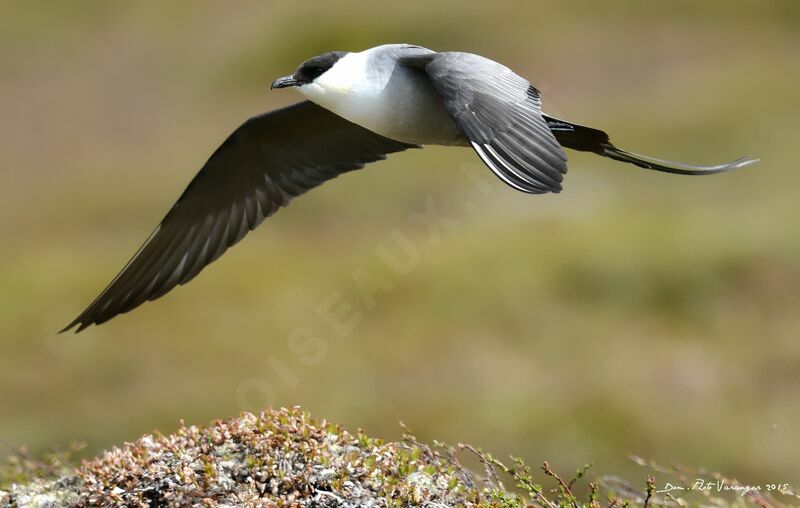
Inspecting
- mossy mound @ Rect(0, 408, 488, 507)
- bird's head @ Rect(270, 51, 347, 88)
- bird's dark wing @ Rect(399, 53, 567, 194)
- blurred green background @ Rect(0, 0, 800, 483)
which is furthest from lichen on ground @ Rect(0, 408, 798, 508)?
blurred green background @ Rect(0, 0, 800, 483)

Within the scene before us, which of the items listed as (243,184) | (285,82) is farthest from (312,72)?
(243,184)

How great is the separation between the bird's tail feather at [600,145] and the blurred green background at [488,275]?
12.2 ft

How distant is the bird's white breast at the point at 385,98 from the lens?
6.43 m

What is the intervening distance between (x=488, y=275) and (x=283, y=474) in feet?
31.7

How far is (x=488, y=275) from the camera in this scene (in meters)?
14.7

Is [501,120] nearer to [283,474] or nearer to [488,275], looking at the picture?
[283,474]

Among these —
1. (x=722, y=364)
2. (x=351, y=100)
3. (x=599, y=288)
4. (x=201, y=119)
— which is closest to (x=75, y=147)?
(x=201, y=119)

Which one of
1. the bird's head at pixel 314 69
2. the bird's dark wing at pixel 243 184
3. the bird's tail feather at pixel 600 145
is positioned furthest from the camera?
the bird's dark wing at pixel 243 184

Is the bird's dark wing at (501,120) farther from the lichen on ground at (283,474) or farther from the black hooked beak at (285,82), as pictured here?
the lichen on ground at (283,474)

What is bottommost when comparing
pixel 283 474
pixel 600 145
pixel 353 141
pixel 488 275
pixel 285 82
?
pixel 283 474

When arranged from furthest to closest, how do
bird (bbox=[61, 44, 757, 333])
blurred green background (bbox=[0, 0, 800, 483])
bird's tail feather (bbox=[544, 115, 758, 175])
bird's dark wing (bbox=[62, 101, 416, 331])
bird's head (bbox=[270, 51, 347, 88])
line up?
blurred green background (bbox=[0, 0, 800, 483]) → bird's dark wing (bbox=[62, 101, 416, 331]) → bird's head (bbox=[270, 51, 347, 88]) → bird's tail feather (bbox=[544, 115, 758, 175]) → bird (bbox=[61, 44, 757, 333])

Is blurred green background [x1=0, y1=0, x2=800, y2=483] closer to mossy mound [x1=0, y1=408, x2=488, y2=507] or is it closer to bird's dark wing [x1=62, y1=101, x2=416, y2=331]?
bird's dark wing [x1=62, y1=101, x2=416, y2=331]

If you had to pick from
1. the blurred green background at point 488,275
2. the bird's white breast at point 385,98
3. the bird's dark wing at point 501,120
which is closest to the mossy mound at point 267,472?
the bird's dark wing at point 501,120

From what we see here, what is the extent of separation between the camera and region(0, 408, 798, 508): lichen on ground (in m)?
5.12
